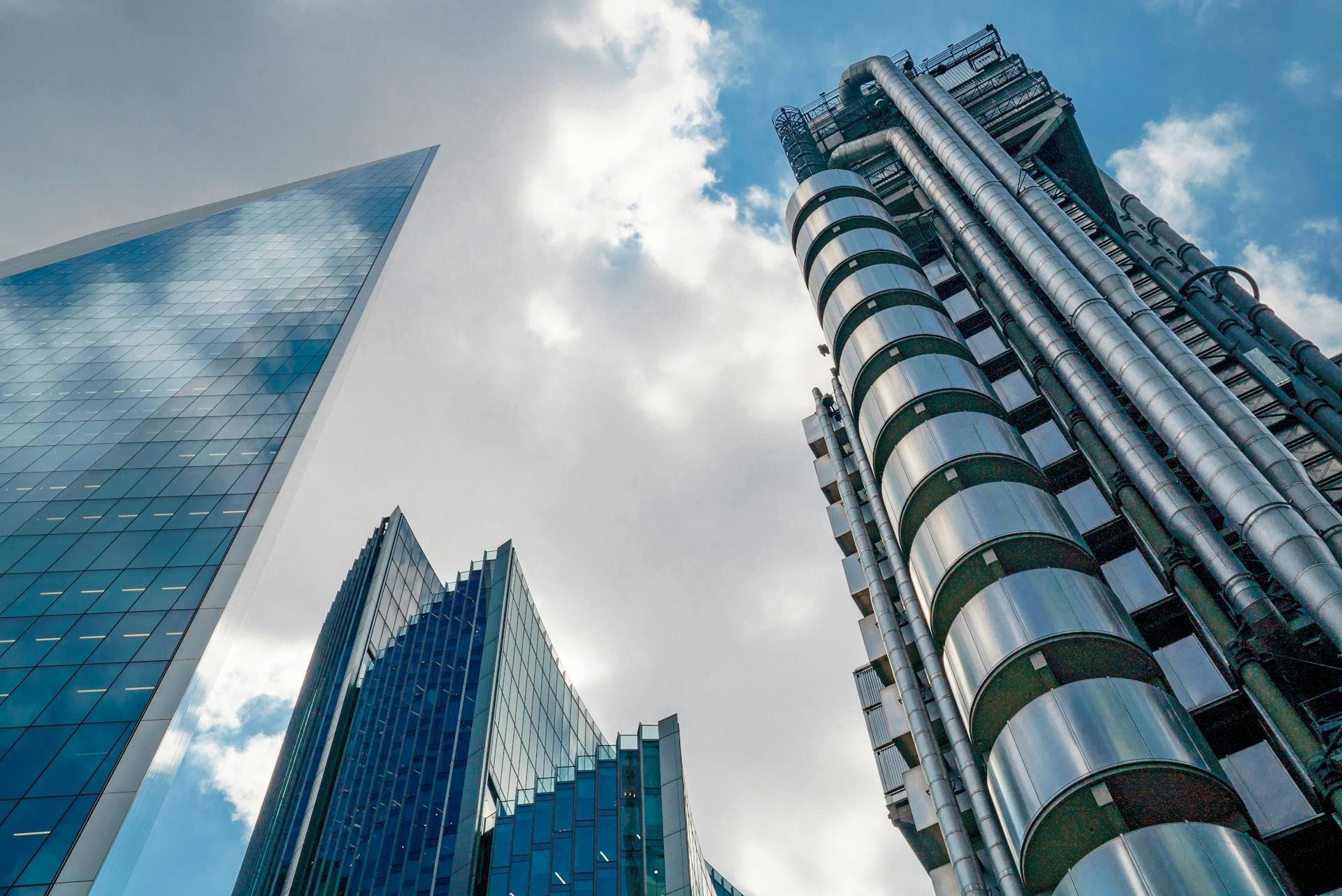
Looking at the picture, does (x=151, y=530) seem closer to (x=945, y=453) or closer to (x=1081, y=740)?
(x=945, y=453)

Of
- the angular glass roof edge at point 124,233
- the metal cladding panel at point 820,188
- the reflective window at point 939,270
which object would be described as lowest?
the reflective window at point 939,270

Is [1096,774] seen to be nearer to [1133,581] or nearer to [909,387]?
[1133,581]

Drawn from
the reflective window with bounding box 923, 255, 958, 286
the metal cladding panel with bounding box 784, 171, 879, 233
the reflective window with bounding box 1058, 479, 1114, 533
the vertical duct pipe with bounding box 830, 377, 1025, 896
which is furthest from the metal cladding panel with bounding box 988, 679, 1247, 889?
the metal cladding panel with bounding box 784, 171, 879, 233

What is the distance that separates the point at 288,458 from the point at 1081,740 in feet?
190

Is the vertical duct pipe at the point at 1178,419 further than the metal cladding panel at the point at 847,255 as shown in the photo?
No

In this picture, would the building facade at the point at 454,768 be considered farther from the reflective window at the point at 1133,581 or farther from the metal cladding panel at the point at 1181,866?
the metal cladding panel at the point at 1181,866

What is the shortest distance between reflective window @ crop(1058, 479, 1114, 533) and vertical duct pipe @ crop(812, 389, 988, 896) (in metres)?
7.50

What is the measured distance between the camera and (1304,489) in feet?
78.8

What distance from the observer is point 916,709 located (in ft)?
102

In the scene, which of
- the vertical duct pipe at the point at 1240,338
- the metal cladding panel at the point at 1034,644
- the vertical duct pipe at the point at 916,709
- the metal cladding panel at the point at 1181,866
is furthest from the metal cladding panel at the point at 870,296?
the metal cladding panel at the point at 1181,866

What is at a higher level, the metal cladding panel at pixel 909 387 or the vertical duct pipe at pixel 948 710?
the metal cladding panel at pixel 909 387

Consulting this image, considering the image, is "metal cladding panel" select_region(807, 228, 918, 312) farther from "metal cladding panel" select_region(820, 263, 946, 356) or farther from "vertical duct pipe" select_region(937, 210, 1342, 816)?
"vertical duct pipe" select_region(937, 210, 1342, 816)

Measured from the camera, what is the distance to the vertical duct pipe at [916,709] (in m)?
26.6

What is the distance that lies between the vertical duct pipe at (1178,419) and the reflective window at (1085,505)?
207 inches
